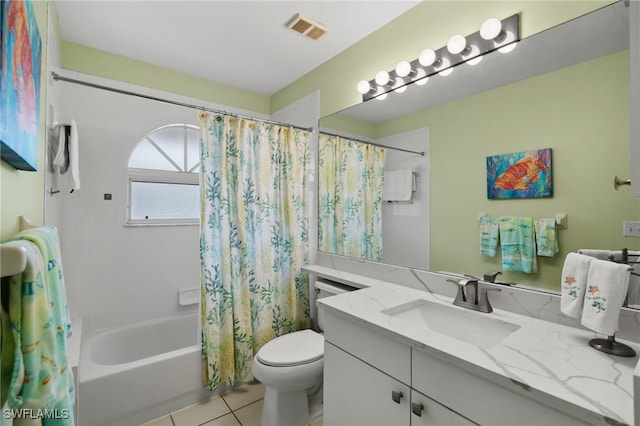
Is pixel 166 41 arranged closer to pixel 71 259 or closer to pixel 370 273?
pixel 71 259

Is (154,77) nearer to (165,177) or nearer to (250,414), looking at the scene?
(165,177)

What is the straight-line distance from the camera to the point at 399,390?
3.54ft

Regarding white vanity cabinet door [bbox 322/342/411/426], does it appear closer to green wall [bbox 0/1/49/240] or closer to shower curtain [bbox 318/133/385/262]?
shower curtain [bbox 318/133/385/262]

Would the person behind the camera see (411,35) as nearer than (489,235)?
No

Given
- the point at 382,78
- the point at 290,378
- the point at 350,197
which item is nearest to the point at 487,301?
the point at 290,378

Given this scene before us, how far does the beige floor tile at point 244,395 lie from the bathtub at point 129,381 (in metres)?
0.15

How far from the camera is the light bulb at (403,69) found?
179 cm

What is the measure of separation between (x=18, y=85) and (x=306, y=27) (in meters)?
→ 1.69

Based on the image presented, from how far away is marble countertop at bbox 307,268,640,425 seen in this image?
69 centimetres

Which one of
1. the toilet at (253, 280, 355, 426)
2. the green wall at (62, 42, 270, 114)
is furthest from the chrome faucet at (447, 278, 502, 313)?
the green wall at (62, 42, 270, 114)

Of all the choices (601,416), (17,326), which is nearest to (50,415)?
(17,326)

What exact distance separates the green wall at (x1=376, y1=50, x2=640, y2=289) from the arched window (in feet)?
7.32

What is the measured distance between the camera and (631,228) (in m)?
1.05

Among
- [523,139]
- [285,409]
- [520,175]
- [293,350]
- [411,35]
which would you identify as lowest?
[285,409]
